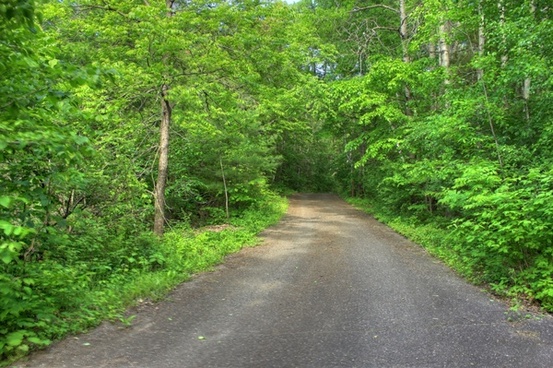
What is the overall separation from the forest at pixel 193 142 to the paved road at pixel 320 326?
52 centimetres

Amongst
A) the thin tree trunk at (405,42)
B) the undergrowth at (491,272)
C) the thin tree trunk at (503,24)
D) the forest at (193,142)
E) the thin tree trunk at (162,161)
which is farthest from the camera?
the thin tree trunk at (405,42)

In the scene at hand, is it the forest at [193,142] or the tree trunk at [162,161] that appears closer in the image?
the forest at [193,142]

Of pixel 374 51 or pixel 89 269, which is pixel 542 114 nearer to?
pixel 89 269

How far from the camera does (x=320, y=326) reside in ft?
16.2

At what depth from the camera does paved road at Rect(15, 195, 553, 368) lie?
395 centimetres

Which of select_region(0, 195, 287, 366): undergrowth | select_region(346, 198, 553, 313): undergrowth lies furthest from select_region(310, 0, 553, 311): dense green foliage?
select_region(0, 195, 287, 366): undergrowth

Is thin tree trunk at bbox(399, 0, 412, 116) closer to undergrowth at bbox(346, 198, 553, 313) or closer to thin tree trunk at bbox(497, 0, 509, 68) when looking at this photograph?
thin tree trunk at bbox(497, 0, 509, 68)

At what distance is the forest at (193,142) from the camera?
3898 millimetres

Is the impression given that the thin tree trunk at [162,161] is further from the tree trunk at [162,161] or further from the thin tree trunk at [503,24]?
the thin tree trunk at [503,24]

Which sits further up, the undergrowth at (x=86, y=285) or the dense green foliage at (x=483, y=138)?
the dense green foliage at (x=483, y=138)

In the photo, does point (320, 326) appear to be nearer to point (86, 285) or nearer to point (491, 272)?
point (86, 285)

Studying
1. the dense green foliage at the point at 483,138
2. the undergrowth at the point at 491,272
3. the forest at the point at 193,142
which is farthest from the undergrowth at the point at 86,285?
the dense green foliage at the point at 483,138

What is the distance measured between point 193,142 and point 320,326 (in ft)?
28.5

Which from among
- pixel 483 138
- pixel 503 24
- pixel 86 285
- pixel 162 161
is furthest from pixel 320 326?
pixel 503 24
